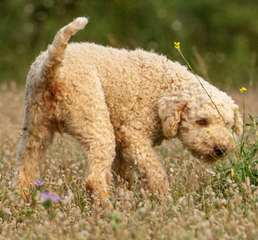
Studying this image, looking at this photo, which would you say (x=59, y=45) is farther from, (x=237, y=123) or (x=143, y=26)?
(x=143, y=26)

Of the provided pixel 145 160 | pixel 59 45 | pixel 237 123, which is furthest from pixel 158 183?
pixel 59 45

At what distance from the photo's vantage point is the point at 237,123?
7.08 metres

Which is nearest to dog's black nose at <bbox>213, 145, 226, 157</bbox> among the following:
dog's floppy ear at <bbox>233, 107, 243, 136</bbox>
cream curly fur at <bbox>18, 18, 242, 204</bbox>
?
cream curly fur at <bbox>18, 18, 242, 204</bbox>

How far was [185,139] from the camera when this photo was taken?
702 centimetres

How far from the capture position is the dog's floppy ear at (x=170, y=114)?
271 inches

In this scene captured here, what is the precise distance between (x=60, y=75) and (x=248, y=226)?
6.44 ft

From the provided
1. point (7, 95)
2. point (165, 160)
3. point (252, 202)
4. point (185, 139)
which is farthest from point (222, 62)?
point (252, 202)

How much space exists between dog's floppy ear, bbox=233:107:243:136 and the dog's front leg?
0.65 meters

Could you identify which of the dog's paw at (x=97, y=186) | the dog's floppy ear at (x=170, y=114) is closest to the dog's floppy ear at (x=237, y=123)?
the dog's floppy ear at (x=170, y=114)

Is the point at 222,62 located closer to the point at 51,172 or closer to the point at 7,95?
the point at 7,95

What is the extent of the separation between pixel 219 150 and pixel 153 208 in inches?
43.0

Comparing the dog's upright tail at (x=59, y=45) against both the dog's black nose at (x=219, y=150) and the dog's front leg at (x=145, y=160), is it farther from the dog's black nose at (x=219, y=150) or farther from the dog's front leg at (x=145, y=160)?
the dog's black nose at (x=219, y=150)

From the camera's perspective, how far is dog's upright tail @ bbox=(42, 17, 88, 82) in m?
6.27

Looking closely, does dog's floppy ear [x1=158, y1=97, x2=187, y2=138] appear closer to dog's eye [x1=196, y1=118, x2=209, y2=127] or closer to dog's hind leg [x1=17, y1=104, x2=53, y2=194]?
dog's eye [x1=196, y1=118, x2=209, y2=127]
